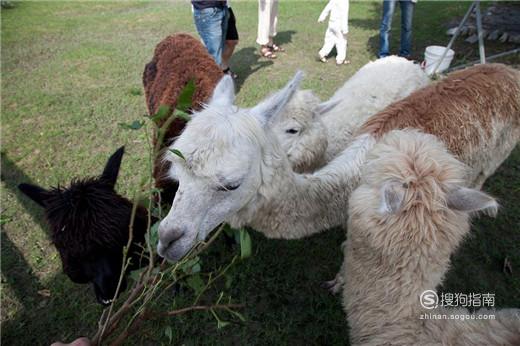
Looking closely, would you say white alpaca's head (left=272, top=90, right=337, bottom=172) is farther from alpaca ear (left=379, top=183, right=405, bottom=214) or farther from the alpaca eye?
alpaca ear (left=379, top=183, right=405, bottom=214)

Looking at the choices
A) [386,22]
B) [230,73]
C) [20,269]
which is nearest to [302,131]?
[20,269]

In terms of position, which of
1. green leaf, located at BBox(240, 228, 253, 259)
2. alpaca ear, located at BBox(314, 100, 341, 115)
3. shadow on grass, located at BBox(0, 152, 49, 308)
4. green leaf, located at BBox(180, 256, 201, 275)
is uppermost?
alpaca ear, located at BBox(314, 100, 341, 115)

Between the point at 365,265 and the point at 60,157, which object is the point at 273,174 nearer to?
the point at 365,265

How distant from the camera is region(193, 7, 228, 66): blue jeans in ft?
15.3

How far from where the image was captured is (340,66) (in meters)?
7.42

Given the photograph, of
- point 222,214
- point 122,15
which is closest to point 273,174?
point 222,214

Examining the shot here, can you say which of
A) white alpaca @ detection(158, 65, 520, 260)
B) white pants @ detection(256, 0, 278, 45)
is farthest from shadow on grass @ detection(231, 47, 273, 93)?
white alpaca @ detection(158, 65, 520, 260)

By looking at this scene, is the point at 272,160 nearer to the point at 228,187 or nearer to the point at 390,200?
the point at 228,187

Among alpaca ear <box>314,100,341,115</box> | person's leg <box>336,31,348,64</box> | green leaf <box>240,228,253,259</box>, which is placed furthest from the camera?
person's leg <box>336,31,348,64</box>

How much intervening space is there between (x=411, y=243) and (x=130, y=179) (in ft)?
12.4

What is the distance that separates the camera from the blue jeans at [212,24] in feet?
15.3

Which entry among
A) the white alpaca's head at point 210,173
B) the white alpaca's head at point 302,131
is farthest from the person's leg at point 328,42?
the white alpaca's head at point 210,173

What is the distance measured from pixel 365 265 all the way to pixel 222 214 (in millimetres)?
895

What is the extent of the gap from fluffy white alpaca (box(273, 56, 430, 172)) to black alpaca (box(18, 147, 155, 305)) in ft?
5.11
